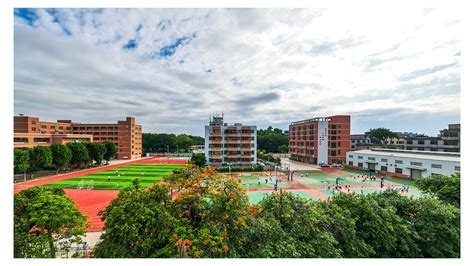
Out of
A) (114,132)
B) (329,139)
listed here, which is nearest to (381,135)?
(329,139)

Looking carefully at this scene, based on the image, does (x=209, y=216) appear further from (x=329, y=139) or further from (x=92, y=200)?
(x=329, y=139)

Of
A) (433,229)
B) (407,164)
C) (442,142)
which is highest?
(442,142)

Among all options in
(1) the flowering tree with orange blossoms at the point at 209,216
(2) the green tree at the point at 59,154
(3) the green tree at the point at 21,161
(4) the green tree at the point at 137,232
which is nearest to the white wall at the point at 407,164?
(1) the flowering tree with orange blossoms at the point at 209,216

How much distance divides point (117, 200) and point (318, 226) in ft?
21.6

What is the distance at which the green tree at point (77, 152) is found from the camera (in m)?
29.1

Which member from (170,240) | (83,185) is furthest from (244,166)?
(170,240)

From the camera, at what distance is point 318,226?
6.50m

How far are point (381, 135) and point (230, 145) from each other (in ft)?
141

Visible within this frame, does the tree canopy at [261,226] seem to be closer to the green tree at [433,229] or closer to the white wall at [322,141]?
the green tree at [433,229]

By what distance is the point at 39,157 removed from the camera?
23.9m

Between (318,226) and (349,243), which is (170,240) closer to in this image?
(318,226)

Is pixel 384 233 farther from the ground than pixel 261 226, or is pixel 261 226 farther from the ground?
pixel 261 226

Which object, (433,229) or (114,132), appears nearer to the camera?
(433,229)

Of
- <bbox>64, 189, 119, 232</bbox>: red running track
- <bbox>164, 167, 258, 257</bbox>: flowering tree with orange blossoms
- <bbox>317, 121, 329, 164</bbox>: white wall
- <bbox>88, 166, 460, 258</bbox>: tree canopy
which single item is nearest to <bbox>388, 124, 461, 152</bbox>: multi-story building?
<bbox>317, 121, 329, 164</bbox>: white wall
